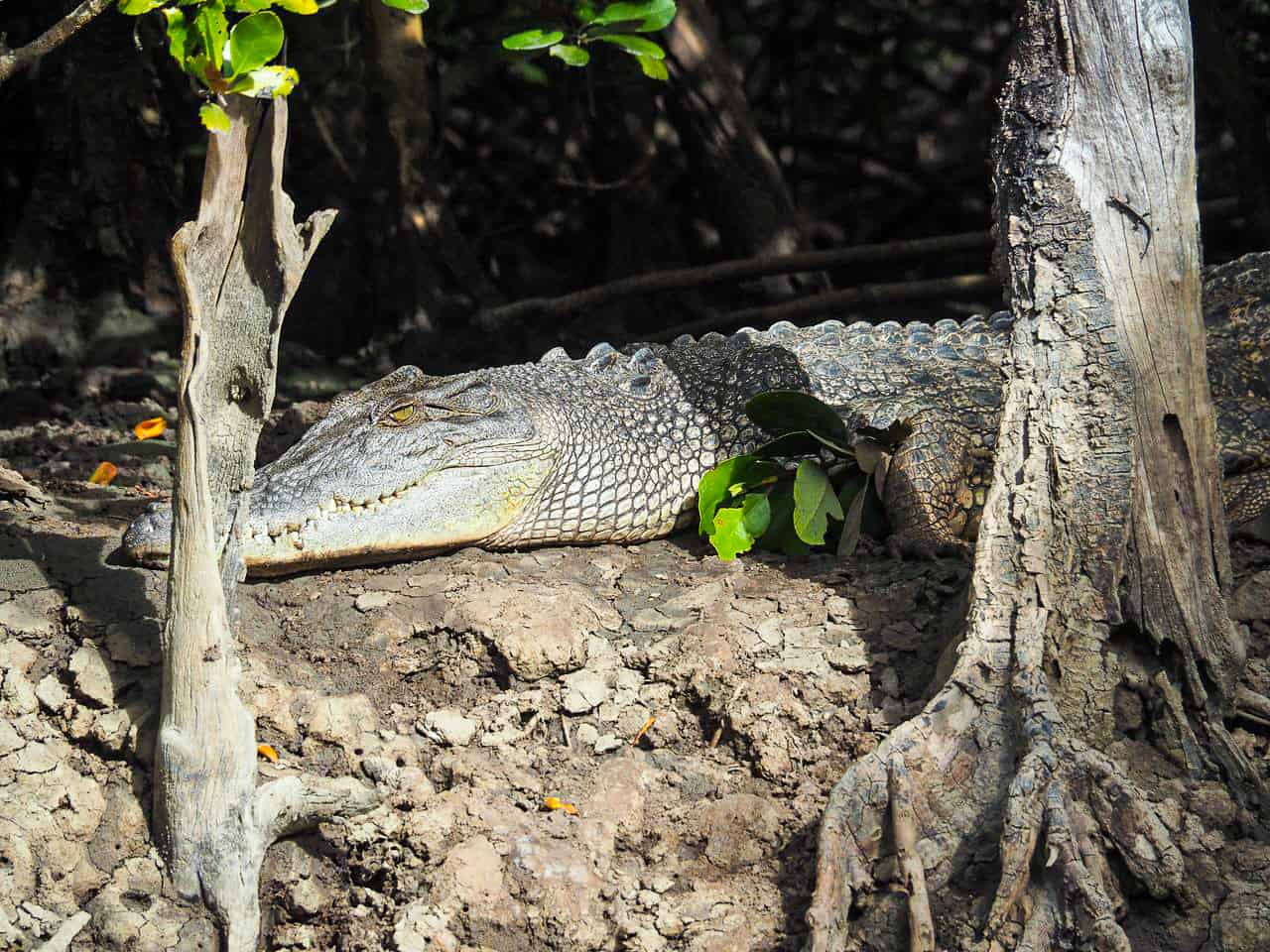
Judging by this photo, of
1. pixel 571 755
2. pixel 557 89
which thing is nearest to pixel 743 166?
pixel 557 89

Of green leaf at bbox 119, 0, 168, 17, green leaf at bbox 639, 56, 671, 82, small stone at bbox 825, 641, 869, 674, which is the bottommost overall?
small stone at bbox 825, 641, 869, 674

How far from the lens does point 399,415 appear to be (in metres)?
3.82

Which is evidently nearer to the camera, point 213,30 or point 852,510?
point 213,30

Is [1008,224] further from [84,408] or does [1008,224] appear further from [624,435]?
[84,408]

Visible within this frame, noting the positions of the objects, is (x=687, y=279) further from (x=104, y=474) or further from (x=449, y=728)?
(x=449, y=728)

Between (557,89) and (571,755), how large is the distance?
216 inches

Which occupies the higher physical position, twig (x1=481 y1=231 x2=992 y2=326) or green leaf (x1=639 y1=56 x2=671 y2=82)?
green leaf (x1=639 y1=56 x2=671 y2=82)

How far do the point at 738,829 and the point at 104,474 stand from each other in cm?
293

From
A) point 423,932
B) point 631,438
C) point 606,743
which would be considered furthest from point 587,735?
point 631,438

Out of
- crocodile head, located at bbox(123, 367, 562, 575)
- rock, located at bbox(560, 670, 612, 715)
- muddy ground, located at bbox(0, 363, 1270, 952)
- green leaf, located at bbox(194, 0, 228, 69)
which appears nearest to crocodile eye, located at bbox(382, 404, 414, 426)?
crocodile head, located at bbox(123, 367, 562, 575)

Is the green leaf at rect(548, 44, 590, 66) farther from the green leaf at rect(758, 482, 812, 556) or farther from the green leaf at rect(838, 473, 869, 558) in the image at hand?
the green leaf at rect(838, 473, 869, 558)

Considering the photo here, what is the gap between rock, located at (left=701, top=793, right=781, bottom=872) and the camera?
8.25ft

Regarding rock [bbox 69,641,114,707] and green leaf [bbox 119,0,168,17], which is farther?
rock [bbox 69,641,114,707]

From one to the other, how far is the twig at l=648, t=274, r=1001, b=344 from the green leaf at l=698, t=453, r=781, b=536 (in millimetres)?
2427
